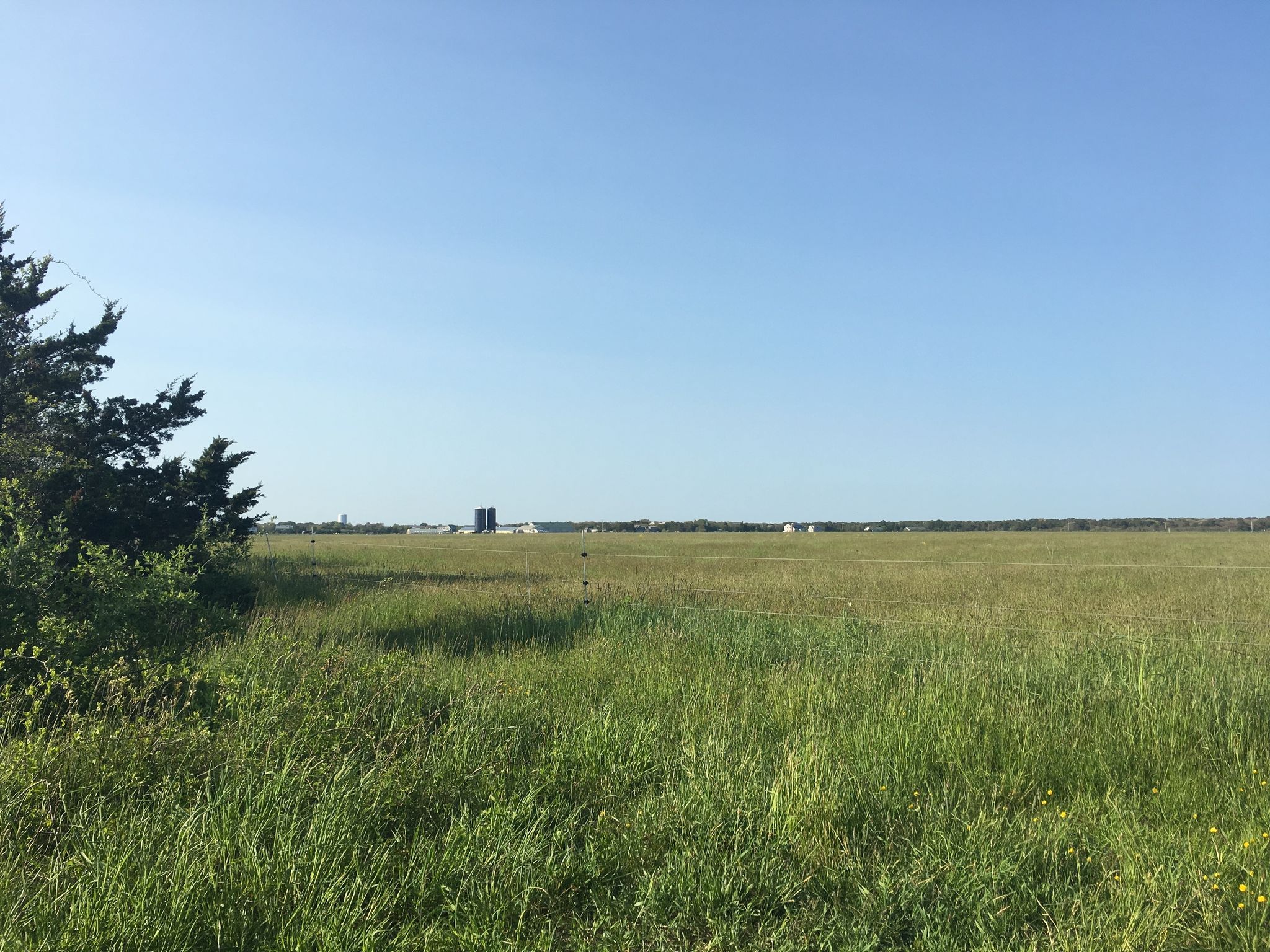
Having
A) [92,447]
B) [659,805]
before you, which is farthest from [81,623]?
[92,447]

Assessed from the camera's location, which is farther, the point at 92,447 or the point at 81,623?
the point at 92,447

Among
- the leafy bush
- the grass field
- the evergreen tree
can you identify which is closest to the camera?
the grass field

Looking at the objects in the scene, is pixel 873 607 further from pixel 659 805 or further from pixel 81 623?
pixel 81 623

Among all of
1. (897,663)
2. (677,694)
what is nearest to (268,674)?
(677,694)

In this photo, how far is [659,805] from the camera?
432 cm

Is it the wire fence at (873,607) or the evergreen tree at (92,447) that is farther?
the evergreen tree at (92,447)

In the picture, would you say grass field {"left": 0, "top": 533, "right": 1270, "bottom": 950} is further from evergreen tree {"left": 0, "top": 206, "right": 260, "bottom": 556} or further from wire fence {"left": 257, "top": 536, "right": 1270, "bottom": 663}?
evergreen tree {"left": 0, "top": 206, "right": 260, "bottom": 556}

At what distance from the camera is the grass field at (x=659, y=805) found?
3.33 metres

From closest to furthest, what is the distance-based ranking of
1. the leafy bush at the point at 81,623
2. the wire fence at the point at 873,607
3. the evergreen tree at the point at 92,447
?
the leafy bush at the point at 81,623 → the wire fence at the point at 873,607 → the evergreen tree at the point at 92,447

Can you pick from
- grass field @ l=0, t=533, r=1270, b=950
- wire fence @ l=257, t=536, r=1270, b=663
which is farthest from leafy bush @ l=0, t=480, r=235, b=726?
wire fence @ l=257, t=536, r=1270, b=663

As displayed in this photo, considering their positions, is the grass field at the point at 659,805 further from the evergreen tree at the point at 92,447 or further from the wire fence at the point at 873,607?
the evergreen tree at the point at 92,447

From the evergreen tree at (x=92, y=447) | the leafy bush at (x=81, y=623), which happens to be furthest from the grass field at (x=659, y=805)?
the evergreen tree at (x=92, y=447)

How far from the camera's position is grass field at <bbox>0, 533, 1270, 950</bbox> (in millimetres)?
3326

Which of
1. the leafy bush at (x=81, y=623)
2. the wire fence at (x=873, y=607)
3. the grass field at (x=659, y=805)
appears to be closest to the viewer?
the grass field at (x=659, y=805)
